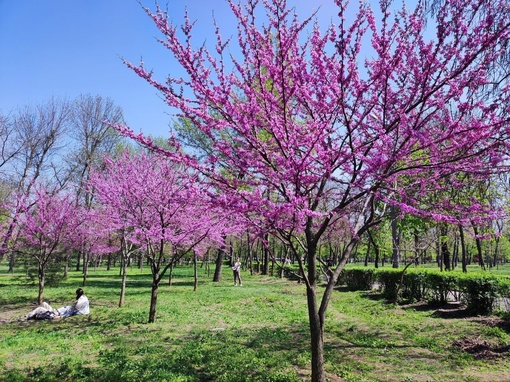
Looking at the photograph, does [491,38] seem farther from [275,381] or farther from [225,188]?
[275,381]

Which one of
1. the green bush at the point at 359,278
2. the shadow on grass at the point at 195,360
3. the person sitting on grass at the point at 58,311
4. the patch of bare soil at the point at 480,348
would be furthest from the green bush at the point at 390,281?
the person sitting on grass at the point at 58,311

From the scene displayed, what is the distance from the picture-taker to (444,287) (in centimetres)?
1173

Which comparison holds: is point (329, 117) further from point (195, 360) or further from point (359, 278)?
point (359, 278)

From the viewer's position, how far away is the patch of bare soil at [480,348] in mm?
6551

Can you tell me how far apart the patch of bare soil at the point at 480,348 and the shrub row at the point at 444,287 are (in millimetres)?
3016

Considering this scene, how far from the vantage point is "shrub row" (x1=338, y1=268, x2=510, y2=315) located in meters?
9.88

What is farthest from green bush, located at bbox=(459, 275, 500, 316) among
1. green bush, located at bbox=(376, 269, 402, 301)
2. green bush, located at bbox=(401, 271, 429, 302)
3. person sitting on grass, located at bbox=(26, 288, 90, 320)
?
person sitting on grass, located at bbox=(26, 288, 90, 320)

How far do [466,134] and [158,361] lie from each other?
5.89 metres

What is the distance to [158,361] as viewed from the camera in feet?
20.1

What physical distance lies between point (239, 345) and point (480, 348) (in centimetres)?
481

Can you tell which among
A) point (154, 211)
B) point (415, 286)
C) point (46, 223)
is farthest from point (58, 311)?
point (415, 286)

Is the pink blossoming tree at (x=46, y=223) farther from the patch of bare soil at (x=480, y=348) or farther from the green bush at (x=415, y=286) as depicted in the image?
the green bush at (x=415, y=286)

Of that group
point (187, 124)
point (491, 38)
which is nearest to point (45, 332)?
point (491, 38)

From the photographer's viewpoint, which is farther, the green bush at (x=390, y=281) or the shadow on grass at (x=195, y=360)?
the green bush at (x=390, y=281)
